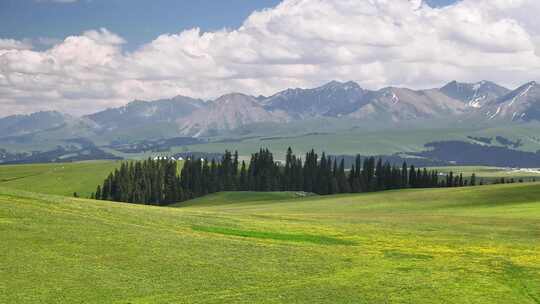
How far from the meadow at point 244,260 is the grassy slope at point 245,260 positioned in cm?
7

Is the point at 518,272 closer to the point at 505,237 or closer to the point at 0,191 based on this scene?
the point at 505,237

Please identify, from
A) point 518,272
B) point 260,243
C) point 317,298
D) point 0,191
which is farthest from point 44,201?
point 518,272

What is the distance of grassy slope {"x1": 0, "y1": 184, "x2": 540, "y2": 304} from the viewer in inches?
1238

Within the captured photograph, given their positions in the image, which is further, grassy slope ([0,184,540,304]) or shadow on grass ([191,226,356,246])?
shadow on grass ([191,226,356,246])

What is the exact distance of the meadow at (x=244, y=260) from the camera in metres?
31.4

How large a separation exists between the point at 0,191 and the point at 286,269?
129 ft

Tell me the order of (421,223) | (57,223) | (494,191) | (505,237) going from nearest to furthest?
(57,223)
(505,237)
(421,223)
(494,191)

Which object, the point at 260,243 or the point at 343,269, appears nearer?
the point at 343,269

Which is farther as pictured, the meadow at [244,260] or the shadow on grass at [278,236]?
the shadow on grass at [278,236]

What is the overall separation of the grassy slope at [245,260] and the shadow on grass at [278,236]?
110 millimetres

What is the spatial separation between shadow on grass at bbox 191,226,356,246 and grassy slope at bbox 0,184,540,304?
11cm

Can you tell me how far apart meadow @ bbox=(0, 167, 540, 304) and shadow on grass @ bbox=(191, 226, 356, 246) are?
4.5 inches

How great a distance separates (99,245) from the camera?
130 feet

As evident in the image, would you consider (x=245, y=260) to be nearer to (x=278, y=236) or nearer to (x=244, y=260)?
(x=244, y=260)
